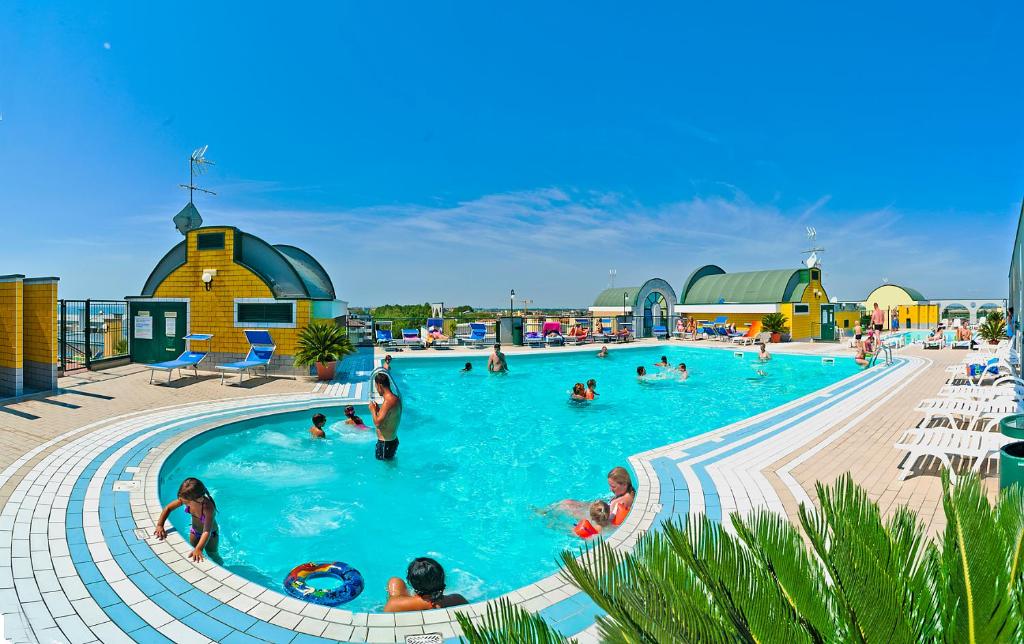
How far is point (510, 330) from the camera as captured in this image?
24.4 metres

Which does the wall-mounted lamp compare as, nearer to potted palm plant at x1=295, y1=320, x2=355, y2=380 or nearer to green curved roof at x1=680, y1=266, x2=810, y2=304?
potted palm plant at x1=295, y1=320, x2=355, y2=380

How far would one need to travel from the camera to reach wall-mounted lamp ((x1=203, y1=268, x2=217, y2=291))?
14453 millimetres

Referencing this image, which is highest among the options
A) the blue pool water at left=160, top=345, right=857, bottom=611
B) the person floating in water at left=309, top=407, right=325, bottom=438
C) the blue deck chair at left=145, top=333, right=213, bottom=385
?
the blue deck chair at left=145, top=333, right=213, bottom=385

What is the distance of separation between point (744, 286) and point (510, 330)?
1690cm

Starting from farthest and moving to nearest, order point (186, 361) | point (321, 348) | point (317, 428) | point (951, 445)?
1. point (321, 348)
2. point (186, 361)
3. point (317, 428)
4. point (951, 445)

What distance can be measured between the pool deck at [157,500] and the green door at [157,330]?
3095 millimetres

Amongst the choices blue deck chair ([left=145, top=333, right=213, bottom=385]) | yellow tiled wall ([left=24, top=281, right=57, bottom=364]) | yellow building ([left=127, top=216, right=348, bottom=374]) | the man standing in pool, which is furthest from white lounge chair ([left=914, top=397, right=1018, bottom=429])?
yellow tiled wall ([left=24, top=281, right=57, bottom=364])

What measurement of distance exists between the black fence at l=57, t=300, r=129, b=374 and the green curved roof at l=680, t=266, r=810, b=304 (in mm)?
30488

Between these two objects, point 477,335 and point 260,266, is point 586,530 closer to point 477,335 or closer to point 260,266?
point 260,266

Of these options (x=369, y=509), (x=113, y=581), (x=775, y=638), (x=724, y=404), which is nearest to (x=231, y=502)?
(x=369, y=509)

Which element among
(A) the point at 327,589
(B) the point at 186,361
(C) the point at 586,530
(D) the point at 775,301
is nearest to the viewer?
(A) the point at 327,589

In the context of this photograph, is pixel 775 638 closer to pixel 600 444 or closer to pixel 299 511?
pixel 299 511

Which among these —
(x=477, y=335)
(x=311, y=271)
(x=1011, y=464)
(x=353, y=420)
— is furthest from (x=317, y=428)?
(x=477, y=335)

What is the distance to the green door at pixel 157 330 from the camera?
14.9 metres
